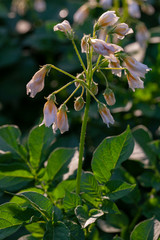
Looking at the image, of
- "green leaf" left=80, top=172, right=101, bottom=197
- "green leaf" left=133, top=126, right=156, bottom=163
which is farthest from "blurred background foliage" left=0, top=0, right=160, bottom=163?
"green leaf" left=80, top=172, right=101, bottom=197

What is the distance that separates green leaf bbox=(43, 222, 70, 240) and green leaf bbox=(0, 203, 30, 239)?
0.37 ft

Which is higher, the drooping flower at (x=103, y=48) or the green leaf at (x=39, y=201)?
the drooping flower at (x=103, y=48)

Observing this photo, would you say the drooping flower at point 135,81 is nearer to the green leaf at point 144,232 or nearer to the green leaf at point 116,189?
the green leaf at point 116,189

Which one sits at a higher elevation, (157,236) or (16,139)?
(16,139)

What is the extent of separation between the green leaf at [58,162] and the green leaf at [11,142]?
0.15m

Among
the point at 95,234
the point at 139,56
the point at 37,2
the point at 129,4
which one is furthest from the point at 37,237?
the point at 37,2

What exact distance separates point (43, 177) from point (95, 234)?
0.37 meters

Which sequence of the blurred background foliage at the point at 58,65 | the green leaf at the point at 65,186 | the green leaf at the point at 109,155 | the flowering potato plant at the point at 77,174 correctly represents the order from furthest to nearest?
the blurred background foliage at the point at 58,65 < the green leaf at the point at 65,186 < the green leaf at the point at 109,155 < the flowering potato plant at the point at 77,174

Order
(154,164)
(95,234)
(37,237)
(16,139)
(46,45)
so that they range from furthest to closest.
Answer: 1. (46,45)
2. (154,164)
3. (16,139)
4. (95,234)
5. (37,237)

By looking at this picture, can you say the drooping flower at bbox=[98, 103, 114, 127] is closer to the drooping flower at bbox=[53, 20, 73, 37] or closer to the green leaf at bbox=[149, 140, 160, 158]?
the drooping flower at bbox=[53, 20, 73, 37]

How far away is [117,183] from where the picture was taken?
4.87 feet

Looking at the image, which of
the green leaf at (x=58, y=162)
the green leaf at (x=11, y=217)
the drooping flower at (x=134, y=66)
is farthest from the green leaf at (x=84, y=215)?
the drooping flower at (x=134, y=66)

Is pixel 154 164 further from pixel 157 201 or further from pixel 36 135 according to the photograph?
pixel 36 135

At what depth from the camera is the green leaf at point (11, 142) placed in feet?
5.78
